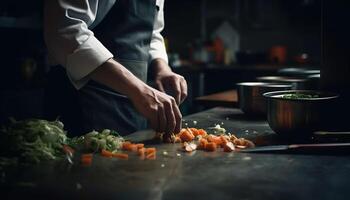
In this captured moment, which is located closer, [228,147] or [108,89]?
[228,147]

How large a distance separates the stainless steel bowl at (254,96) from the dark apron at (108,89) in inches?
18.1

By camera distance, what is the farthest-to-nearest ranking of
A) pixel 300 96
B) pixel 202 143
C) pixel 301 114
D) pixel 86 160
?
pixel 300 96, pixel 301 114, pixel 202 143, pixel 86 160

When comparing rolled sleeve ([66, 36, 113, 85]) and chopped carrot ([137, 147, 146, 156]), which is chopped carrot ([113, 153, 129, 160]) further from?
rolled sleeve ([66, 36, 113, 85])

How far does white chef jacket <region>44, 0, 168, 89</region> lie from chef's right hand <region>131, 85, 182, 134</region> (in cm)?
21

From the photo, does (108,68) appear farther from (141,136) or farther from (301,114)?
(301,114)

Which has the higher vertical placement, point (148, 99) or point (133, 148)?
point (148, 99)

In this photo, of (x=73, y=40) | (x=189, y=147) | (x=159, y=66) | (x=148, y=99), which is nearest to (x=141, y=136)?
(x=148, y=99)

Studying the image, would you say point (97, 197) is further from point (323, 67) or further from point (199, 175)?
point (323, 67)

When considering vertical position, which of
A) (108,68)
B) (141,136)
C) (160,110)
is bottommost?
(141,136)

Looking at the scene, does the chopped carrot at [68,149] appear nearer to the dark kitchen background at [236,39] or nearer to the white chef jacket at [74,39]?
the white chef jacket at [74,39]

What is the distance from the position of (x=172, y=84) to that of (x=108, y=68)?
470 mm

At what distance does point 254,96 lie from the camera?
203 cm

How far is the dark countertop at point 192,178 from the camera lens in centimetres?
98

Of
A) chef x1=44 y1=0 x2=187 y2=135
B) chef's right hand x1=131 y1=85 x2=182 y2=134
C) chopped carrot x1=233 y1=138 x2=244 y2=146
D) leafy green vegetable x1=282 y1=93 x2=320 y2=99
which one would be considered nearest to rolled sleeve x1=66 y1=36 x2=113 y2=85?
chef x1=44 y1=0 x2=187 y2=135
